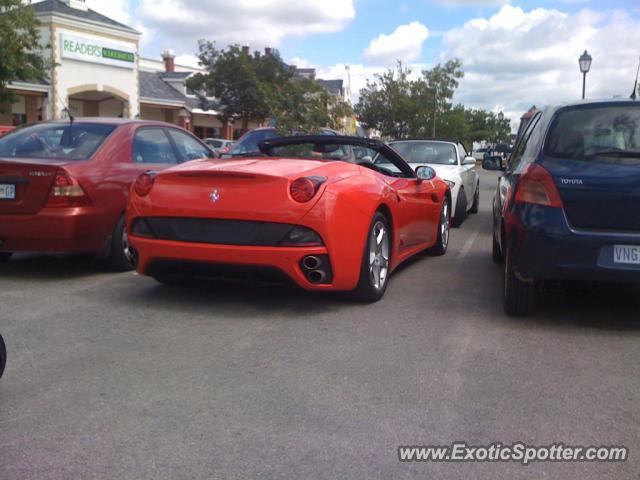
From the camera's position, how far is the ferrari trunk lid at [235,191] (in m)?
4.95

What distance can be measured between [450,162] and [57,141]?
21.3ft

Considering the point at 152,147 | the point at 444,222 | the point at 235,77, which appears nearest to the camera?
the point at 152,147

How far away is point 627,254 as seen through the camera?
4648mm

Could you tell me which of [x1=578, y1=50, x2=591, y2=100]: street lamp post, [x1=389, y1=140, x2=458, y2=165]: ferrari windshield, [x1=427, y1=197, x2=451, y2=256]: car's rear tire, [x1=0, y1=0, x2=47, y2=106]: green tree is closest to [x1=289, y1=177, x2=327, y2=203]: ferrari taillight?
[x1=427, y1=197, x2=451, y2=256]: car's rear tire

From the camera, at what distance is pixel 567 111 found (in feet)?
16.9

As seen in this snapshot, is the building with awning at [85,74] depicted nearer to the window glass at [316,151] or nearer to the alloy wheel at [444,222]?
the alloy wheel at [444,222]

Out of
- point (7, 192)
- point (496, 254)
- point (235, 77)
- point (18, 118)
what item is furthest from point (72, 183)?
point (235, 77)

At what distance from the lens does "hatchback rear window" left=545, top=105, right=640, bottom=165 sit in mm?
4801

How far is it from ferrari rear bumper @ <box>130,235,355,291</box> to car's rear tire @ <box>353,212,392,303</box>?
0.20 metres

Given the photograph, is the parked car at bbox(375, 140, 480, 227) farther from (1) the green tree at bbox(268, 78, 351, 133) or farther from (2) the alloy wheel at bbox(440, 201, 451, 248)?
(1) the green tree at bbox(268, 78, 351, 133)

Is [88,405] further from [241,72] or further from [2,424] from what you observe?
[241,72]

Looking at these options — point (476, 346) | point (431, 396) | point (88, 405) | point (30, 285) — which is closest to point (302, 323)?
point (476, 346)

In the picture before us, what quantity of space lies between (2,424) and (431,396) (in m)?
2.05

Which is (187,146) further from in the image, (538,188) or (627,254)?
(627,254)
